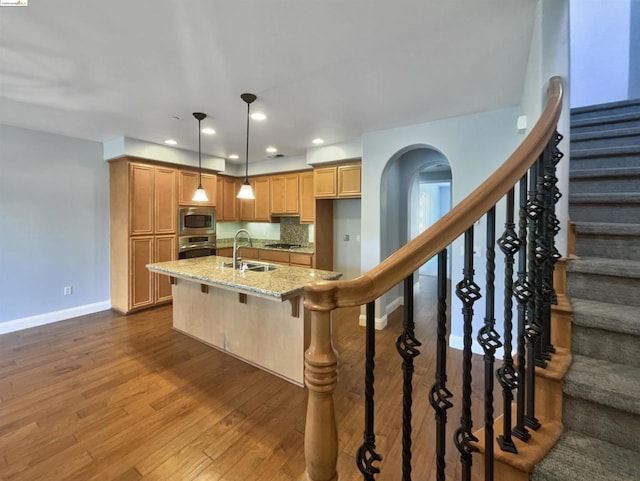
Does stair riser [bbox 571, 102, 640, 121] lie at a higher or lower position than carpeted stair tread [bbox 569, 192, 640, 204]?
higher

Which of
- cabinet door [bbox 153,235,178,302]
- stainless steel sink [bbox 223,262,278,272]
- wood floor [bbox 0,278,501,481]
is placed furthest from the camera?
cabinet door [bbox 153,235,178,302]

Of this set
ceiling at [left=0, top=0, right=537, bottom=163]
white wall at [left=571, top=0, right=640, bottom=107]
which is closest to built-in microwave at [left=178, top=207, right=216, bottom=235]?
ceiling at [left=0, top=0, right=537, bottom=163]

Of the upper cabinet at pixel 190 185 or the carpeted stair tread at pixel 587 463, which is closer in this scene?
the carpeted stair tread at pixel 587 463

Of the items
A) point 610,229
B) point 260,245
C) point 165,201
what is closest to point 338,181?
point 260,245

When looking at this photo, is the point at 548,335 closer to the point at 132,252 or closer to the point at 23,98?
the point at 23,98

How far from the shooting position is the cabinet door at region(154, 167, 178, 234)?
4512 millimetres

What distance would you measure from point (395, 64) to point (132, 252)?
4.22 m

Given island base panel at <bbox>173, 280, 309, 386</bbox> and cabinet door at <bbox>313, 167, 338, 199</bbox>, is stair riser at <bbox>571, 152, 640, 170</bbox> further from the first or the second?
cabinet door at <bbox>313, 167, 338, 199</bbox>

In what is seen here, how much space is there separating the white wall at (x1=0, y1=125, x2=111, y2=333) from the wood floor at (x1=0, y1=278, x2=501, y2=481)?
1.90ft

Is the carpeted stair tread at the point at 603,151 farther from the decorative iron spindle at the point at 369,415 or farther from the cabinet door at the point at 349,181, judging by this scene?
the decorative iron spindle at the point at 369,415

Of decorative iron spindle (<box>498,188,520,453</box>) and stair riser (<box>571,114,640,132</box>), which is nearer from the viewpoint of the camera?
decorative iron spindle (<box>498,188,520,453</box>)

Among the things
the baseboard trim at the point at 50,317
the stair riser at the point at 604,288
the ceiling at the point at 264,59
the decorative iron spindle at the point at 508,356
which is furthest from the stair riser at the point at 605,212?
the baseboard trim at the point at 50,317

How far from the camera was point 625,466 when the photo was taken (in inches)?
34.1

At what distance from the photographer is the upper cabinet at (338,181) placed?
4207mm
